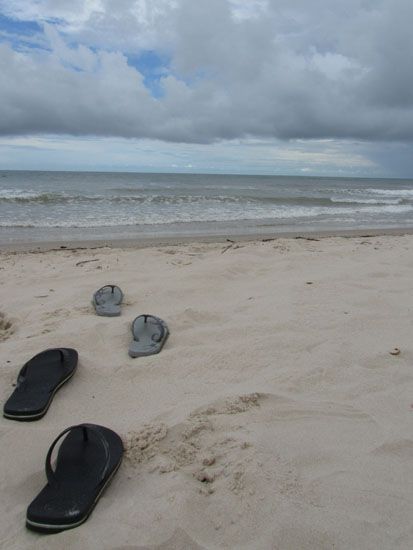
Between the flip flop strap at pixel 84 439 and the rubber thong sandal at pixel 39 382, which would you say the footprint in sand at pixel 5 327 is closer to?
the rubber thong sandal at pixel 39 382

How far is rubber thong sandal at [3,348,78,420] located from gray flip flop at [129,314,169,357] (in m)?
0.40

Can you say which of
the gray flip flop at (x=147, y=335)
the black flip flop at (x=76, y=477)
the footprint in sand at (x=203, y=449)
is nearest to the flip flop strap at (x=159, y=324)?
the gray flip flop at (x=147, y=335)

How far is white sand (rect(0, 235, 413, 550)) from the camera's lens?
147cm

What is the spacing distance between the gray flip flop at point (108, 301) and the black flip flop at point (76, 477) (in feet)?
4.98

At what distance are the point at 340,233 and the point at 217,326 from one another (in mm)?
6841

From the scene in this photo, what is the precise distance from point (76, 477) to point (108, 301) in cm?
202

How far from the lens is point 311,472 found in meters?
1.70

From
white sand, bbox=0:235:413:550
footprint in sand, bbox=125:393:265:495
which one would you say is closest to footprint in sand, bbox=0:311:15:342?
white sand, bbox=0:235:413:550

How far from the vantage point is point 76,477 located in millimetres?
1686

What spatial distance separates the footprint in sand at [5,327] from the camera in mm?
3051

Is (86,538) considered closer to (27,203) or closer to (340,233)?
(340,233)

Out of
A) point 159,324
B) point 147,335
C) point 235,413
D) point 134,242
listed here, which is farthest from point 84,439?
point 134,242

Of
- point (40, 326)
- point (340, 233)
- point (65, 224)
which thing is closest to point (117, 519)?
point (40, 326)

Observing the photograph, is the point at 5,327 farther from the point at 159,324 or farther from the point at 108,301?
the point at 159,324
